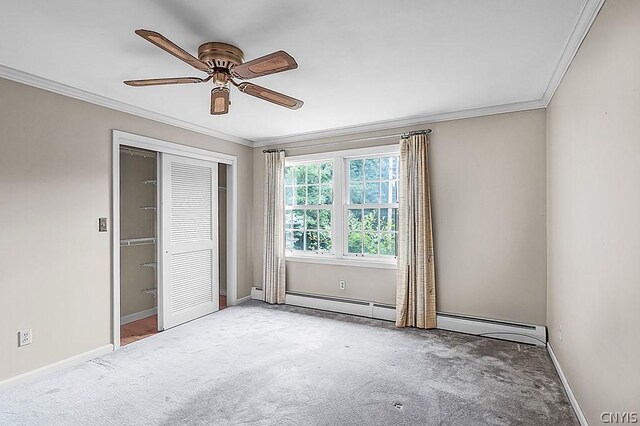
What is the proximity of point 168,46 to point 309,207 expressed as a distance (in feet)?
11.0

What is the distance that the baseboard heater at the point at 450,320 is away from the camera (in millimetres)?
3541

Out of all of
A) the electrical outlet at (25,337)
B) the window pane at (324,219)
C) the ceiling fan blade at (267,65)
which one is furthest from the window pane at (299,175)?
the electrical outlet at (25,337)

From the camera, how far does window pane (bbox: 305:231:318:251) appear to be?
5039mm

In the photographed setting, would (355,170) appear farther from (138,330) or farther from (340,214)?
(138,330)

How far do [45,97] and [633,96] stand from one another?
158 inches

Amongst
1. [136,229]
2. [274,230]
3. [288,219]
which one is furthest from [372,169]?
[136,229]

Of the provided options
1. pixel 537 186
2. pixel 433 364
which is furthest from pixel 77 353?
pixel 537 186

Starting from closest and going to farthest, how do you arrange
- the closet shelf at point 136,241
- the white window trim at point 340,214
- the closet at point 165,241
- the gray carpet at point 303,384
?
the gray carpet at point 303,384, the closet at point 165,241, the closet shelf at point 136,241, the white window trim at point 340,214

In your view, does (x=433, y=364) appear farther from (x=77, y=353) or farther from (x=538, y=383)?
(x=77, y=353)

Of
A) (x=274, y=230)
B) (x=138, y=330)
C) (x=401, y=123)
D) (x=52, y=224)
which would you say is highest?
(x=401, y=123)

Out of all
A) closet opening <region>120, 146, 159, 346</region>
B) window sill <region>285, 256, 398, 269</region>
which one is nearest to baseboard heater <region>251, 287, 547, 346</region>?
window sill <region>285, 256, 398, 269</region>

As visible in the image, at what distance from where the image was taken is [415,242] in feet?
13.3

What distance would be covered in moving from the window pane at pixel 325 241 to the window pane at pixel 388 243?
0.79m

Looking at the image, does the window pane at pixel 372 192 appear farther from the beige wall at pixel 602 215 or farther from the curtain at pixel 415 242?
the beige wall at pixel 602 215
